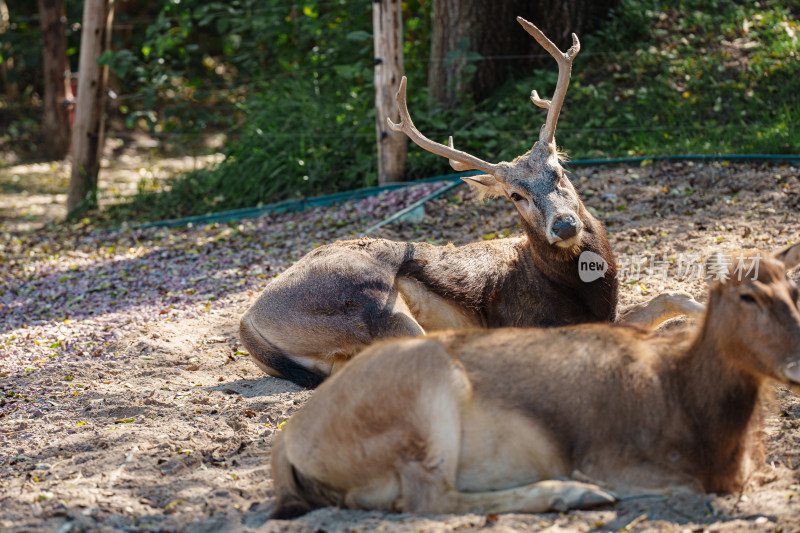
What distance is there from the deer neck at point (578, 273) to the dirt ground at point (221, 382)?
0.67 m

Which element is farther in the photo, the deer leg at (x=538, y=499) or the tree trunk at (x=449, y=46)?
the tree trunk at (x=449, y=46)

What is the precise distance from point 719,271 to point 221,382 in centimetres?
343

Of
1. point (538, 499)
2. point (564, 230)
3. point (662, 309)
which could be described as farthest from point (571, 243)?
point (538, 499)

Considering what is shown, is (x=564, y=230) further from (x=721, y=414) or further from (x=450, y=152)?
(x=721, y=414)

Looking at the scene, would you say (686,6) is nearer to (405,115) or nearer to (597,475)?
(405,115)

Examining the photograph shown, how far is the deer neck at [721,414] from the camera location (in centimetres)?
365

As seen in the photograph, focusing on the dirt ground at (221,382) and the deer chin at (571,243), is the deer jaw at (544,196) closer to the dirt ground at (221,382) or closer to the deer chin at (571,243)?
the deer chin at (571,243)

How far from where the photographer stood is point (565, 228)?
554 centimetres

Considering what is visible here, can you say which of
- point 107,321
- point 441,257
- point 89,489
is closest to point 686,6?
point 441,257

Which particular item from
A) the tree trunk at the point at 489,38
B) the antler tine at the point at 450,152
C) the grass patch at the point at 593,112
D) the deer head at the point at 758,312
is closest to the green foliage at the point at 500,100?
the grass patch at the point at 593,112

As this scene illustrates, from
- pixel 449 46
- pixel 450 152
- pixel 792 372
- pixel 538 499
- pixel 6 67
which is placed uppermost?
pixel 449 46

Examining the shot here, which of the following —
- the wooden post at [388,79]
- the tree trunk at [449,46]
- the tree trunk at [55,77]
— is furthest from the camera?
the tree trunk at [55,77]

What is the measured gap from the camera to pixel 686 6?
39.0ft

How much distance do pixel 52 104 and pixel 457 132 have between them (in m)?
9.37
